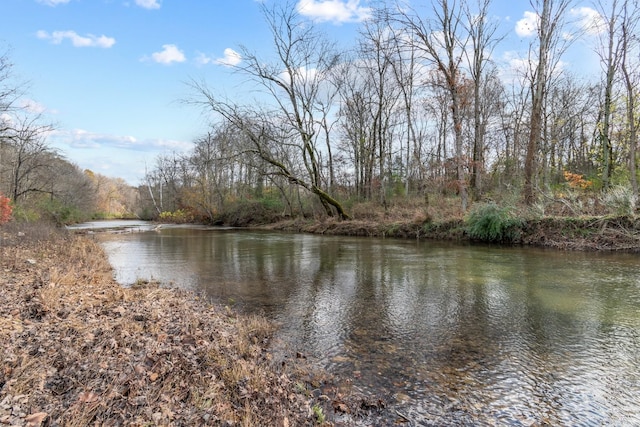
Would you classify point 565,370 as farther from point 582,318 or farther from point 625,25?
point 625,25

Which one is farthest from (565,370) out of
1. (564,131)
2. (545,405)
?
(564,131)

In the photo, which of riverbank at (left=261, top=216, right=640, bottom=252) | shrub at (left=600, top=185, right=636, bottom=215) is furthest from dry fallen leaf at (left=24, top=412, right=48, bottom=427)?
shrub at (left=600, top=185, right=636, bottom=215)

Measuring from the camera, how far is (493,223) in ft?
50.1

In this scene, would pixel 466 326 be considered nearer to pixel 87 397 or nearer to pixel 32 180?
pixel 87 397

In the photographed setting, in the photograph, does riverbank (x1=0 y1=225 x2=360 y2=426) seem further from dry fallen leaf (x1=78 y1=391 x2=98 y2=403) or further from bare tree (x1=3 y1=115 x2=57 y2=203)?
bare tree (x1=3 y1=115 x2=57 y2=203)

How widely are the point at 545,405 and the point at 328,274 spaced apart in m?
6.85

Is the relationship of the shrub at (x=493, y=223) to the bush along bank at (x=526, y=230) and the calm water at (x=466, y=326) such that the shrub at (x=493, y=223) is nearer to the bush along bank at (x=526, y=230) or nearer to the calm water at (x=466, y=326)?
the bush along bank at (x=526, y=230)

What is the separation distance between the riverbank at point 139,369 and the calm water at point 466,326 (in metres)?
0.83

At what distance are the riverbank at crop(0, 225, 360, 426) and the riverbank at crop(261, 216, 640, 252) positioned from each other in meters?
13.0

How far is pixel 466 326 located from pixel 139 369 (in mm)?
4420

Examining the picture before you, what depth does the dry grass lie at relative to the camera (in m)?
2.59

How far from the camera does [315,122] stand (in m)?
25.2

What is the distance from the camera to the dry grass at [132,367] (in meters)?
2.59

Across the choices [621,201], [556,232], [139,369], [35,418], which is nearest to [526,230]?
[556,232]
